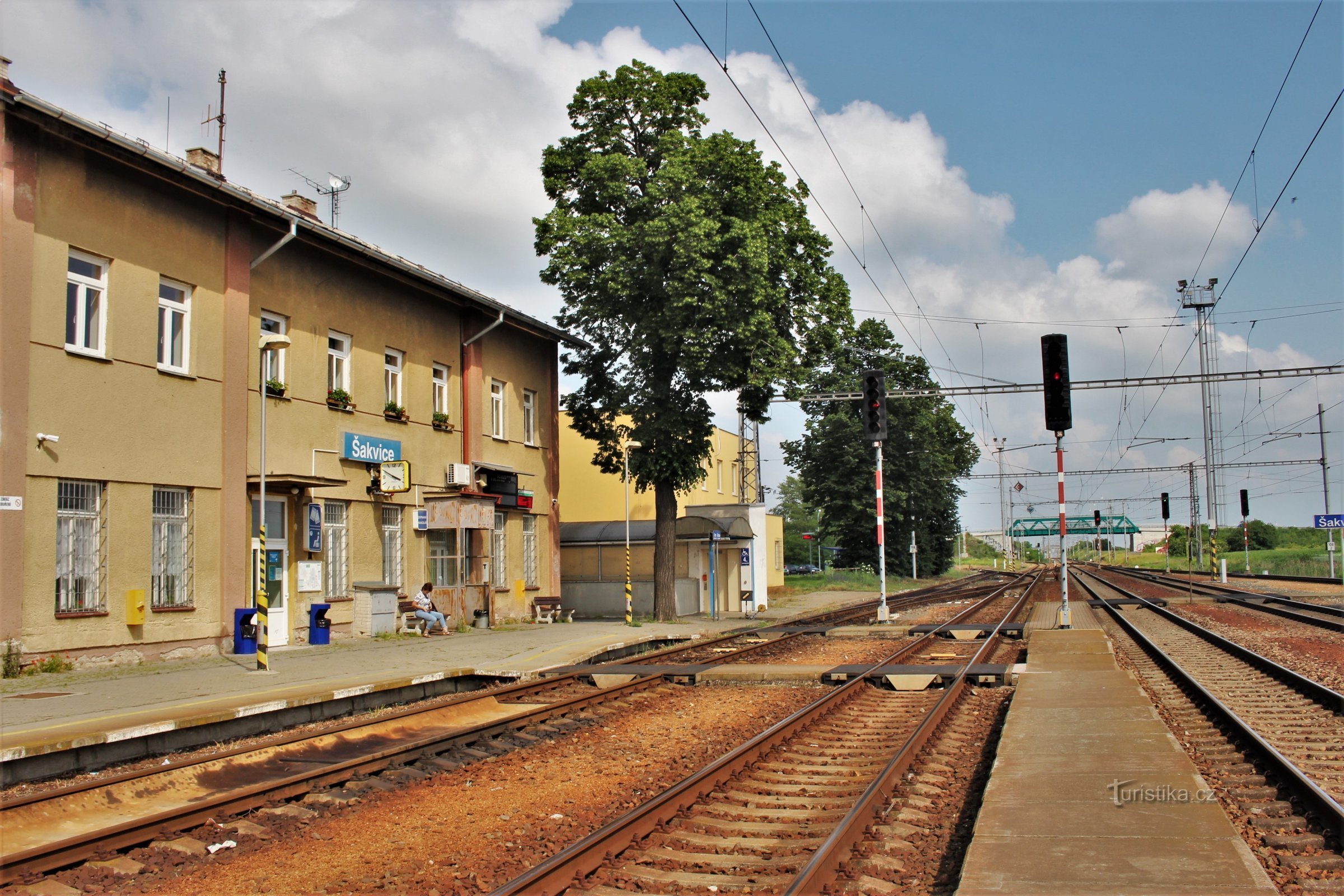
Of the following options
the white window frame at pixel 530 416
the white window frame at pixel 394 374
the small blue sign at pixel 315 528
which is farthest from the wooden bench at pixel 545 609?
the small blue sign at pixel 315 528

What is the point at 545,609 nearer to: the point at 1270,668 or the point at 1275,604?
the point at 1270,668

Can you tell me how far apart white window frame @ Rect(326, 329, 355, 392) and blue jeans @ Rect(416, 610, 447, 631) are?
15.8 feet

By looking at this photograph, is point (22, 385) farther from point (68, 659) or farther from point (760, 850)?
point (760, 850)

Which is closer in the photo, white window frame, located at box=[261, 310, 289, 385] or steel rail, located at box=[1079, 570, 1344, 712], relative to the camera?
steel rail, located at box=[1079, 570, 1344, 712]

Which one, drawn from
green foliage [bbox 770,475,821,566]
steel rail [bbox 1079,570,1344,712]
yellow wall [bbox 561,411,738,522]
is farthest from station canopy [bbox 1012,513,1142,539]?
steel rail [bbox 1079,570,1344,712]

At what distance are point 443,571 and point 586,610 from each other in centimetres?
938

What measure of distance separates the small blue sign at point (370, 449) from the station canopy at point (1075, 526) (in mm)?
90654

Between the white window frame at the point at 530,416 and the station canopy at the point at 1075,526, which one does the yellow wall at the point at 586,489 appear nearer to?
the white window frame at the point at 530,416

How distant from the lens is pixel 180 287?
16.7 meters

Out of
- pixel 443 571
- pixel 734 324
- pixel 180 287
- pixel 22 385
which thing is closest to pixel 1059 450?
pixel 734 324

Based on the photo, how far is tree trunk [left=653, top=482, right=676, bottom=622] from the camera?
27969 millimetres

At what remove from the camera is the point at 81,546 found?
1467 centimetres

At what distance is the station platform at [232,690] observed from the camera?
30.0ft

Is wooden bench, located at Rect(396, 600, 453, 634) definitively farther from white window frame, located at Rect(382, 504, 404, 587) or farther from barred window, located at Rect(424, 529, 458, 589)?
barred window, located at Rect(424, 529, 458, 589)
